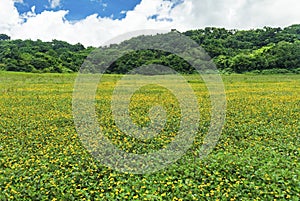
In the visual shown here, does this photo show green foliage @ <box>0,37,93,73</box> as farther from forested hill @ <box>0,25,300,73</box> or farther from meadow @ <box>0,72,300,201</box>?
meadow @ <box>0,72,300,201</box>

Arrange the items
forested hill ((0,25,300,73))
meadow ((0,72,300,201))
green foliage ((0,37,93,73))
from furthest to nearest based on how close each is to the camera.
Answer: green foliage ((0,37,93,73))
forested hill ((0,25,300,73))
meadow ((0,72,300,201))

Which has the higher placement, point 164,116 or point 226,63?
point 226,63

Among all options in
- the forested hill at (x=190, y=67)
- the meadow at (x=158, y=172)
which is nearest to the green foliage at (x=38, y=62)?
the forested hill at (x=190, y=67)

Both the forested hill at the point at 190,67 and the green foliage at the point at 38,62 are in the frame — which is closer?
the forested hill at the point at 190,67

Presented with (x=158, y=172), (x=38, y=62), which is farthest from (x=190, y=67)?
(x=158, y=172)

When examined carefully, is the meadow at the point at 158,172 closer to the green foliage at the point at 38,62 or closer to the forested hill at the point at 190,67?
the forested hill at the point at 190,67

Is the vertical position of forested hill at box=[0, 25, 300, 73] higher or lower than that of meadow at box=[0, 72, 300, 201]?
higher

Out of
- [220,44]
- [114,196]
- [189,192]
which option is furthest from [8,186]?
[220,44]

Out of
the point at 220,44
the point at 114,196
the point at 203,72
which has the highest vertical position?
the point at 220,44

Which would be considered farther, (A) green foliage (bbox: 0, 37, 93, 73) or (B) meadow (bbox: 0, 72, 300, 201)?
(A) green foliage (bbox: 0, 37, 93, 73)

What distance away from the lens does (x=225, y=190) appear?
5543 mm

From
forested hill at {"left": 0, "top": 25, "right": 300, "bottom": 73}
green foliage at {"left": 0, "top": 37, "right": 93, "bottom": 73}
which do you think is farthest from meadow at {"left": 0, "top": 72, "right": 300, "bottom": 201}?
green foliage at {"left": 0, "top": 37, "right": 93, "bottom": 73}

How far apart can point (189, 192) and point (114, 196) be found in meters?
1.30

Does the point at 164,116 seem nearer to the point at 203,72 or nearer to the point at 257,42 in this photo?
the point at 203,72
